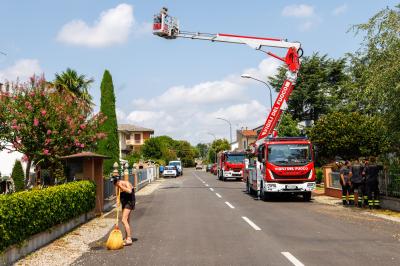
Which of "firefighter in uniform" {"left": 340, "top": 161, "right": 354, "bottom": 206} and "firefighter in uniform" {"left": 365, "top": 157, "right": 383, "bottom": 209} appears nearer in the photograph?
"firefighter in uniform" {"left": 365, "top": 157, "right": 383, "bottom": 209}

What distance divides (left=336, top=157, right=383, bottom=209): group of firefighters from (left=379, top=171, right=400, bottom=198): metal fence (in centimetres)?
38

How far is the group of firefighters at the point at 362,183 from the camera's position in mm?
16703

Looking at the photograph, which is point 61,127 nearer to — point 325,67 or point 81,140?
point 81,140

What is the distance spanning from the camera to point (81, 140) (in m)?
21.3

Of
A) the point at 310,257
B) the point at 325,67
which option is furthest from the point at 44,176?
the point at 325,67

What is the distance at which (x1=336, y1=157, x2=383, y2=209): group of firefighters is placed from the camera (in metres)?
16.7

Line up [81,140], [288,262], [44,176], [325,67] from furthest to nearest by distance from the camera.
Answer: [325,67] < [44,176] < [81,140] < [288,262]

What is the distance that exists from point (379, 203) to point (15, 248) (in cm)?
1346

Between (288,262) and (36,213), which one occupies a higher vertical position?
(36,213)

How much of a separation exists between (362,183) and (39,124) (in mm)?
13544

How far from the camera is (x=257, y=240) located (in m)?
9.84

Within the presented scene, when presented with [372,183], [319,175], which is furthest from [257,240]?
[319,175]

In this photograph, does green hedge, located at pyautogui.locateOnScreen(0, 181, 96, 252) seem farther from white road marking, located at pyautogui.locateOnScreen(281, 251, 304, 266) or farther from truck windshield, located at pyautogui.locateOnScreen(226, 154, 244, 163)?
truck windshield, located at pyautogui.locateOnScreen(226, 154, 244, 163)

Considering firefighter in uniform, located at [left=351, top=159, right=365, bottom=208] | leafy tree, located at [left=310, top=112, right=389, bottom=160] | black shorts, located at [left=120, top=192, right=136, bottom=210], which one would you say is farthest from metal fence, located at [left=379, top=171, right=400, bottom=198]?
leafy tree, located at [left=310, top=112, right=389, bottom=160]
